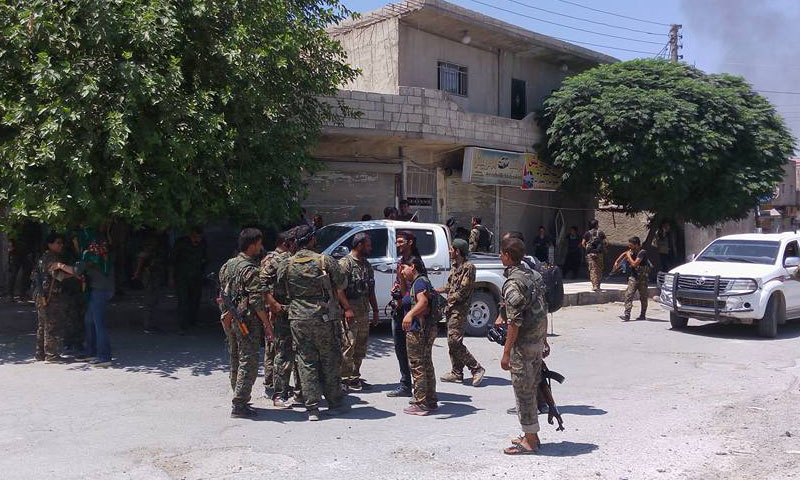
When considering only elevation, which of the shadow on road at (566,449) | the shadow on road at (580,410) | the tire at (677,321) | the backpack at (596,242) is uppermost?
the backpack at (596,242)

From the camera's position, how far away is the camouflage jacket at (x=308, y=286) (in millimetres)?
6578

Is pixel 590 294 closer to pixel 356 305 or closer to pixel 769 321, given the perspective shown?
pixel 769 321

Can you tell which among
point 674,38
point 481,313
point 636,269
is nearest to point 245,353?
point 481,313

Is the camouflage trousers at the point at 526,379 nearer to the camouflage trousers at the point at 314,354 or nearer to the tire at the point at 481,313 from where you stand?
the camouflage trousers at the point at 314,354

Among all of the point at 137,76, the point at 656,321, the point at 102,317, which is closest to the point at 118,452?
the point at 102,317

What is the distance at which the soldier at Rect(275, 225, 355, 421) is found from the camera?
6578 millimetres

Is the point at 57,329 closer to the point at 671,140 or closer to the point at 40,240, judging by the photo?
the point at 40,240

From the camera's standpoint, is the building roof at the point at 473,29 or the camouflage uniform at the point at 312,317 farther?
the building roof at the point at 473,29

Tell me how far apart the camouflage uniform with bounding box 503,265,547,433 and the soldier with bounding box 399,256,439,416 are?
1.31 metres

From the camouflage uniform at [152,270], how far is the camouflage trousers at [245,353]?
460cm

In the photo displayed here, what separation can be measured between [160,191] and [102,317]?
1658 mm

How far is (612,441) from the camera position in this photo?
6.16 meters

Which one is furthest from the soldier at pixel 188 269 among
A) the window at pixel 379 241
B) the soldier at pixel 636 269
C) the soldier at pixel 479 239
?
the soldier at pixel 636 269

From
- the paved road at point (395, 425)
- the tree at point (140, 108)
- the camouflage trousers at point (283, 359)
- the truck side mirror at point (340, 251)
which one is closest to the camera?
the paved road at point (395, 425)
